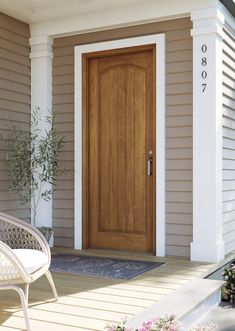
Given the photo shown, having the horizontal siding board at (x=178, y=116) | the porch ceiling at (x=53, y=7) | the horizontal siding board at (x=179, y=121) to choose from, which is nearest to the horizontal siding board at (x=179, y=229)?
the horizontal siding board at (x=178, y=116)

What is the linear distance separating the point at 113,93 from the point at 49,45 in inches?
37.6

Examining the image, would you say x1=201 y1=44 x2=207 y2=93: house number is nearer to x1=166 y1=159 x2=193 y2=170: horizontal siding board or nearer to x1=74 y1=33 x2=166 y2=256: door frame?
x1=74 y1=33 x2=166 y2=256: door frame

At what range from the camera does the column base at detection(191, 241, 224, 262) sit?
174 inches

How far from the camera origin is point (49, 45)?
5273 mm

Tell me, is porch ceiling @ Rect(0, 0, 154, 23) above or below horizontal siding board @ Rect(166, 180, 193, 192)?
above

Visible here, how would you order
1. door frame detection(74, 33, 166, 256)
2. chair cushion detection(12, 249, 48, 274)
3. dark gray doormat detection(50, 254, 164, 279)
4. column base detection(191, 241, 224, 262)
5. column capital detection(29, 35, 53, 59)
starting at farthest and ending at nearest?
column capital detection(29, 35, 53, 59) < door frame detection(74, 33, 166, 256) < column base detection(191, 241, 224, 262) < dark gray doormat detection(50, 254, 164, 279) < chair cushion detection(12, 249, 48, 274)

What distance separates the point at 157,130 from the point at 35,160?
1348 mm

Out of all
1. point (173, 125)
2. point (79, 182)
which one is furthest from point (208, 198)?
point (79, 182)

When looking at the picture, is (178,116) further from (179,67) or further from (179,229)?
(179,229)

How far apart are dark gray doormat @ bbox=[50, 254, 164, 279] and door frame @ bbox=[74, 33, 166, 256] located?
18.1 inches

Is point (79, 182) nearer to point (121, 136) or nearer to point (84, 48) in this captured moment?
point (121, 136)

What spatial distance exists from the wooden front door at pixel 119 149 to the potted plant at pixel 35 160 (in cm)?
36

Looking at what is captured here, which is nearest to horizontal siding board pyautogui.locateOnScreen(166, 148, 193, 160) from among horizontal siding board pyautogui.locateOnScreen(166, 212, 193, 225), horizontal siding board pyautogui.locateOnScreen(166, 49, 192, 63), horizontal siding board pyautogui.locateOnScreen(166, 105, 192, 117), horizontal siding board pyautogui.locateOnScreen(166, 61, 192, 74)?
horizontal siding board pyautogui.locateOnScreen(166, 105, 192, 117)

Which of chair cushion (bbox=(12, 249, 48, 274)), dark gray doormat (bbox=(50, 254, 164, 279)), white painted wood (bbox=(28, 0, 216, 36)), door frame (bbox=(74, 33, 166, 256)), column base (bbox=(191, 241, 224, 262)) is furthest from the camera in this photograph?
door frame (bbox=(74, 33, 166, 256))
